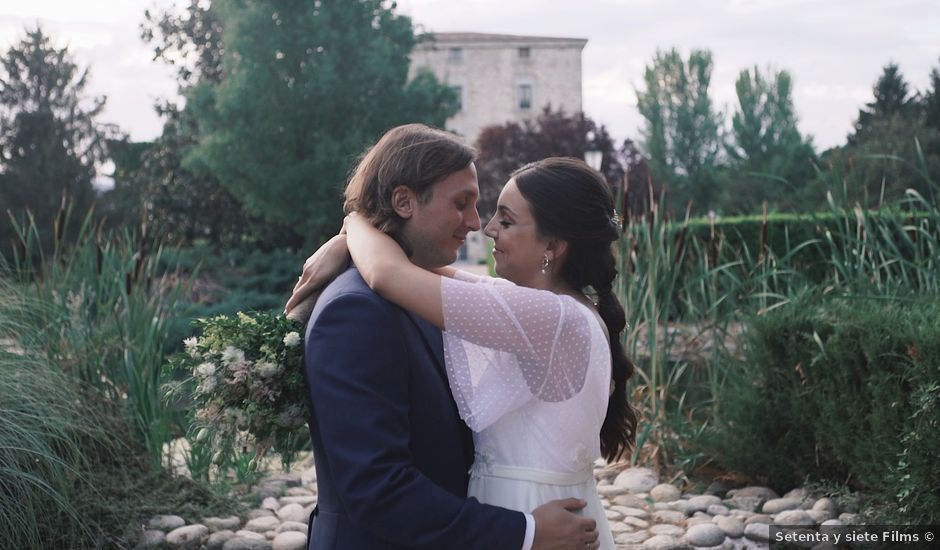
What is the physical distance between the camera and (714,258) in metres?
6.63

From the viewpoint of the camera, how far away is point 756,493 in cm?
559

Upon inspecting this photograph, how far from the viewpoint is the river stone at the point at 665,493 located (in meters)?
5.71

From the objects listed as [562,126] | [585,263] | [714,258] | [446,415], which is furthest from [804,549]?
[562,126]

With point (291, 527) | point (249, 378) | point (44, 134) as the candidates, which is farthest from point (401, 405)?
point (44, 134)

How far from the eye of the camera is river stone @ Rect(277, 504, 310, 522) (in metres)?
5.21

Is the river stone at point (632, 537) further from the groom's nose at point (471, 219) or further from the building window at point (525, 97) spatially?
the building window at point (525, 97)

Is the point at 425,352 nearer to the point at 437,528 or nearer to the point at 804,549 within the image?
the point at 437,528

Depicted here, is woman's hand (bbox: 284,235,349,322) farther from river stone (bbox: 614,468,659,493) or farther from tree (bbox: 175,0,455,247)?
tree (bbox: 175,0,455,247)

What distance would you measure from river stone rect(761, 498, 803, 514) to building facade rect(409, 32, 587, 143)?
1816 inches

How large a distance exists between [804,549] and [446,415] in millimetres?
3179

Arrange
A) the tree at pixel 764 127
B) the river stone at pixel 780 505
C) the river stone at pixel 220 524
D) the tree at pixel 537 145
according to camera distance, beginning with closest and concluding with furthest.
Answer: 1. the river stone at pixel 220 524
2. the river stone at pixel 780 505
3. the tree at pixel 537 145
4. the tree at pixel 764 127

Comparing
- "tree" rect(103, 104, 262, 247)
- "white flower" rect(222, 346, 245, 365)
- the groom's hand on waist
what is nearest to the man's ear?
"white flower" rect(222, 346, 245, 365)

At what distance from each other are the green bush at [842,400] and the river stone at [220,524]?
290cm

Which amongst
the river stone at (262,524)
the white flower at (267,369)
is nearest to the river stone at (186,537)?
the river stone at (262,524)
